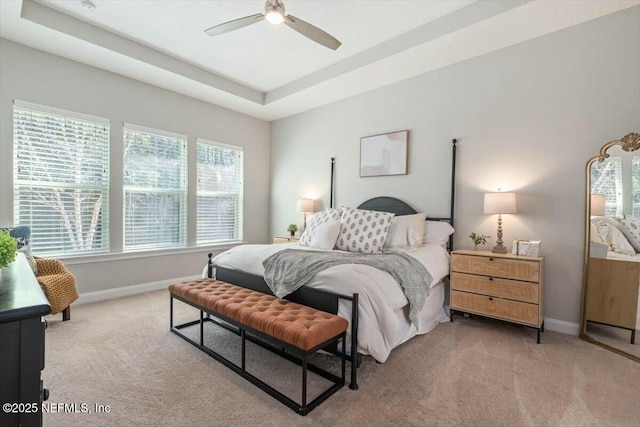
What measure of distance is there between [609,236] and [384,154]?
250 centimetres

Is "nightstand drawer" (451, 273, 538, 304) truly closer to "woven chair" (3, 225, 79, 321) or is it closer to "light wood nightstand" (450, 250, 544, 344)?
"light wood nightstand" (450, 250, 544, 344)

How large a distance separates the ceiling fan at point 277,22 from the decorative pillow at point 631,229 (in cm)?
286

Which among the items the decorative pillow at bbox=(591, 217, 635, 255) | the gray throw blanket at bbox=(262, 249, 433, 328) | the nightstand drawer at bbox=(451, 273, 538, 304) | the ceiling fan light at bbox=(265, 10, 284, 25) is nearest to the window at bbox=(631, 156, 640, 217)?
the decorative pillow at bbox=(591, 217, 635, 255)

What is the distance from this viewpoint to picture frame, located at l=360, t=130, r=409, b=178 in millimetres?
4141

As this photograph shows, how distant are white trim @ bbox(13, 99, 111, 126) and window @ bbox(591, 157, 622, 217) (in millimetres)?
5330

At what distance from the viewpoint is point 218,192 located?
518 centimetres

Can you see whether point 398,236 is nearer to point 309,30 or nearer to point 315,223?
point 315,223

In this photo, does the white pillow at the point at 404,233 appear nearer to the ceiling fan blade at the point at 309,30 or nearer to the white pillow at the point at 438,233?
the white pillow at the point at 438,233

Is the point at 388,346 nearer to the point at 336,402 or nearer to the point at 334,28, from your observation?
the point at 336,402

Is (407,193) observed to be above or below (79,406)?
above

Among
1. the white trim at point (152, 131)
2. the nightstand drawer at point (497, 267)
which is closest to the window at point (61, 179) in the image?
the white trim at point (152, 131)

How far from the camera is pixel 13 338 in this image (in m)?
0.79

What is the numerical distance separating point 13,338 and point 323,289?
1.72 m

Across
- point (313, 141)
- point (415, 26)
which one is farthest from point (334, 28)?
point (313, 141)
